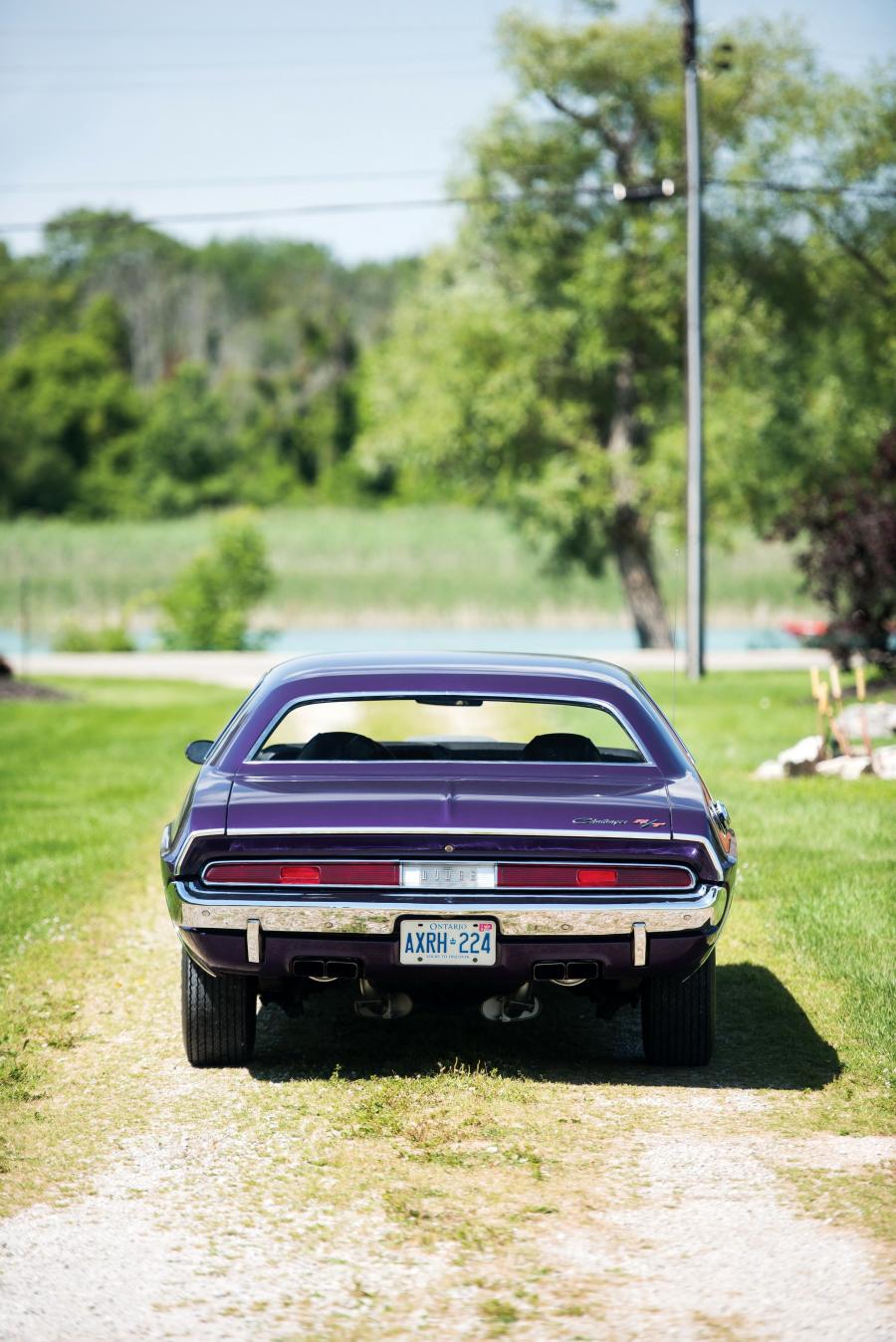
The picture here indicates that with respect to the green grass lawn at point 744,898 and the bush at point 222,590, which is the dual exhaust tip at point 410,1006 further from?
the bush at point 222,590

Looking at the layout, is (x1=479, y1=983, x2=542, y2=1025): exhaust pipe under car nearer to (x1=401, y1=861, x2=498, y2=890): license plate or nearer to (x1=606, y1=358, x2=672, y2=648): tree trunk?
(x1=401, y1=861, x2=498, y2=890): license plate

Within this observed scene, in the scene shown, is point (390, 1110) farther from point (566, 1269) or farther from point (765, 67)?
point (765, 67)

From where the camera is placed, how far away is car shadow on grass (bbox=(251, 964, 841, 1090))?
248 inches

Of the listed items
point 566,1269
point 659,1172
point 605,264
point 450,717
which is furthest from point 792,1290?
point 605,264

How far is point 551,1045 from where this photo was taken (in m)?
6.80

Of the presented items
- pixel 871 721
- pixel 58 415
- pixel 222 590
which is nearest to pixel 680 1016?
pixel 871 721

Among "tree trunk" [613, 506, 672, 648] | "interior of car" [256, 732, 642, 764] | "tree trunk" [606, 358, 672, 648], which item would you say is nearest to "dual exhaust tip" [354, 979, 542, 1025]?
"interior of car" [256, 732, 642, 764]

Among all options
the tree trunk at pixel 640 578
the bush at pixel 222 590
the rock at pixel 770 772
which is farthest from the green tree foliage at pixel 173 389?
the rock at pixel 770 772

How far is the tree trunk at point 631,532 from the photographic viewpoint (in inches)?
1323

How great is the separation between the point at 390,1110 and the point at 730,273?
2931 cm

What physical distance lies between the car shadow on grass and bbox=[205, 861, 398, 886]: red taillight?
882 mm

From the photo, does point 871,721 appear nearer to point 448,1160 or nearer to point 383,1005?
point 383,1005

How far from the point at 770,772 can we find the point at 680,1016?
886 centimetres

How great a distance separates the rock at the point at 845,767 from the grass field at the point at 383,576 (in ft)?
73.3
